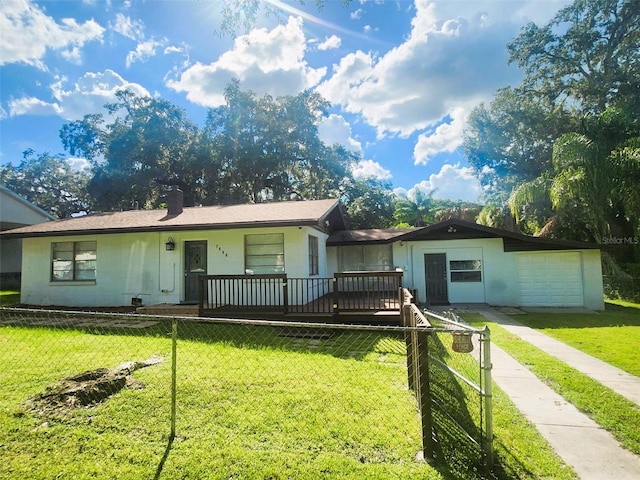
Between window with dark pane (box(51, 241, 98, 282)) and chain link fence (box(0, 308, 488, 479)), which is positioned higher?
window with dark pane (box(51, 241, 98, 282))

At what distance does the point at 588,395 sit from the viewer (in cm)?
413

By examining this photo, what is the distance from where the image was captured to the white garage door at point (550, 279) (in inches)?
461

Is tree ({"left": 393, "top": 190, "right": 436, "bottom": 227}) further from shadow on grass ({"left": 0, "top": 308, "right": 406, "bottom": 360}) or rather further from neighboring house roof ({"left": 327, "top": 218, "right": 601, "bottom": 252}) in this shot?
shadow on grass ({"left": 0, "top": 308, "right": 406, "bottom": 360})

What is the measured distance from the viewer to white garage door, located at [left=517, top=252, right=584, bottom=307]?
11719 mm

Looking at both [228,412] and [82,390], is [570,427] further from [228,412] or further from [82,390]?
[82,390]

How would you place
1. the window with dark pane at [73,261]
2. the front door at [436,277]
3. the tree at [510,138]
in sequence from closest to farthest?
the window with dark pane at [73,261] < the front door at [436,277] < the tree at [510,138]

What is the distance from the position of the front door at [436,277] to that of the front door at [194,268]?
26.9 feet

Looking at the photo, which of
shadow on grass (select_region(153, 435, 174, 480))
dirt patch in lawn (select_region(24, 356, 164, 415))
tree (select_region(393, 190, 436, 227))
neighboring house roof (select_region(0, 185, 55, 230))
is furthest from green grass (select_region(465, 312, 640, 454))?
tree (select_region(393, 190, 436, 227))

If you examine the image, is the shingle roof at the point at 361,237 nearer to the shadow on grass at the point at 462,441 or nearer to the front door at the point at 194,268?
the front door at the point at 194,268

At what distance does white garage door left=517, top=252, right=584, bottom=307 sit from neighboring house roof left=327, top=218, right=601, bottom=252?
1.26ft

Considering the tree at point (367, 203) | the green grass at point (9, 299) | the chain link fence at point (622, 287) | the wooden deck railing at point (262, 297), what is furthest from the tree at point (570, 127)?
the green grass at point (9, 299)

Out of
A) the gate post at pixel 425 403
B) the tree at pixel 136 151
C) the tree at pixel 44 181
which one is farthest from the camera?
the tree at pixel 44 181

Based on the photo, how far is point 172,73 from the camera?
16562 mm

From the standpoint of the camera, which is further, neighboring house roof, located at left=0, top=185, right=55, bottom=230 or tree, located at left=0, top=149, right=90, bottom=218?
tree, located at left=0, top=149, right=90, bottom=218
